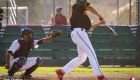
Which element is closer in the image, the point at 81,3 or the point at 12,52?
the point at 81,3

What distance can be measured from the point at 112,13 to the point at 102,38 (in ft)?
10.4

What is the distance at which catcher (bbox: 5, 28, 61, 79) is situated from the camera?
11.1 metres

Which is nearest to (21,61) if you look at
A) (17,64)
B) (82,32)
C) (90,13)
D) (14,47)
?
(17,64)

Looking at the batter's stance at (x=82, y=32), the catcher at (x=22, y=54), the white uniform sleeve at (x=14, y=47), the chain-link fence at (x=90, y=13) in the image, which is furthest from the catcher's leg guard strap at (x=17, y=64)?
the chain-link fence at (x=90, y=13)

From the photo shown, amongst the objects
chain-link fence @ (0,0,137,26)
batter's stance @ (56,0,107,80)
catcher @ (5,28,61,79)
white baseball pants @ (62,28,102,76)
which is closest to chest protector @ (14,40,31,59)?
catcher @ (5,28,61,79)

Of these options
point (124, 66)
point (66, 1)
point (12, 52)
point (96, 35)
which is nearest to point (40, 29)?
point (96, 35)

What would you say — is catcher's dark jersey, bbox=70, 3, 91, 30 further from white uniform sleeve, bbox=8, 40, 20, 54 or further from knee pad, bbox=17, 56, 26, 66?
white uniform sleeve, bbox=8, 40, 20, 54

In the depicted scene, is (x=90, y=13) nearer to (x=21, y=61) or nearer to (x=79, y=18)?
(x=21, y=61)

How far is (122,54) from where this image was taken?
59.2 ft

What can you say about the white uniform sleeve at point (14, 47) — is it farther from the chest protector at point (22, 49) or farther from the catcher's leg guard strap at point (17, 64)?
the catcher's leg guard strap at point (17, 64)

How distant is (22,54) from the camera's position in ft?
37.9

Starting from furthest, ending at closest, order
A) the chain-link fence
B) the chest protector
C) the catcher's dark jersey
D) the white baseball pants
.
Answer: the chain-link fence → the chest protector → the catcher's dark jersey → the white baseball pants

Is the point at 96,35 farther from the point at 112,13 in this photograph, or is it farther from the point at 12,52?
the point at 12,52

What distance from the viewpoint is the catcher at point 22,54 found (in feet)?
36.3
